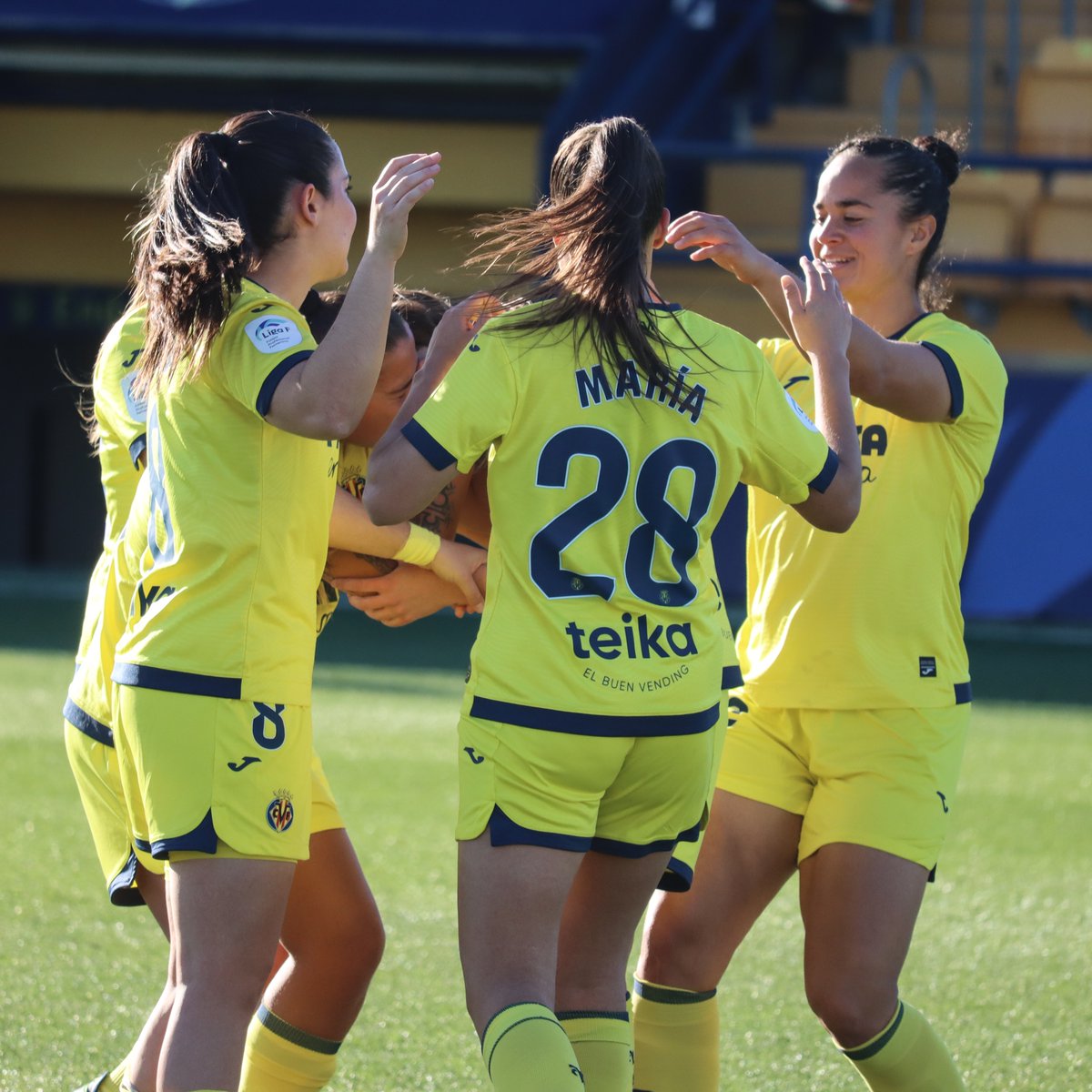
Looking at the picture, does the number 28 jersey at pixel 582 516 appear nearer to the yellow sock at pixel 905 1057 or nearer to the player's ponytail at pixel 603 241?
the player's ponytail at pixel 603 241

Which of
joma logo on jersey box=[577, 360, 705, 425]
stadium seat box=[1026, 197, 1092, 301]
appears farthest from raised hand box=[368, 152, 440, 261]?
stadium seat box=[1026, 197, 1092, 301]

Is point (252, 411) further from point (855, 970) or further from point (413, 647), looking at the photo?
point (413, 647)

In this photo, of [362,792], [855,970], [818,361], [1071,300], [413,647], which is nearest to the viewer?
[818,361]

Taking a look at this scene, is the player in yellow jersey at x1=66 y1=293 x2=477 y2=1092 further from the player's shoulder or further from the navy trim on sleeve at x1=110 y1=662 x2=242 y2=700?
the player's shoulder

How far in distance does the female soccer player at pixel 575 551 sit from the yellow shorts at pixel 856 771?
2.15 feet

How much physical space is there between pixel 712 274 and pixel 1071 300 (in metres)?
3.14

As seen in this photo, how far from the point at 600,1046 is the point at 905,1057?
0.74 metres

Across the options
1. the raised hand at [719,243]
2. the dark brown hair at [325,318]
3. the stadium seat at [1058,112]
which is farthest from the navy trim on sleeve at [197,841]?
the stadium seat at [1058,112]

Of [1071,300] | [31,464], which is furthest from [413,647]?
[31,464]

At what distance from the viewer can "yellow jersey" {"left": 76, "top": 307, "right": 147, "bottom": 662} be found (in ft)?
8.98

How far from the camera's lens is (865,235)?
3227mm

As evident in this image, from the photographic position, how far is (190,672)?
94.7 inches

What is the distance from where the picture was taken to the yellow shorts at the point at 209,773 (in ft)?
7.85

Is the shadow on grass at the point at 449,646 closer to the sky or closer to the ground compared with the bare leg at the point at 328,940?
closer to the ground
